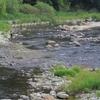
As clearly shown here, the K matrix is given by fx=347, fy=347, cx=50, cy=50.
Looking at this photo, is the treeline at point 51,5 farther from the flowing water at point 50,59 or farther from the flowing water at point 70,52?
the flowing water at point 50,59

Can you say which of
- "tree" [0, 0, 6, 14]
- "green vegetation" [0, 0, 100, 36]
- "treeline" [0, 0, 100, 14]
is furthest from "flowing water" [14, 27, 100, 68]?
"treeline" [0, 0, 100, 14]

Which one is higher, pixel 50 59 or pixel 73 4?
A: pixel 73 4

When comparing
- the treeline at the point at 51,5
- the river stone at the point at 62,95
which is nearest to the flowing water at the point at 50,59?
the river stone at the point at 62,95

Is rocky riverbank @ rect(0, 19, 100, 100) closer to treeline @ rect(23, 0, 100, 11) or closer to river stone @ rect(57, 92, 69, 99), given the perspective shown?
river stone @ rect(57, 92, 69, 99)

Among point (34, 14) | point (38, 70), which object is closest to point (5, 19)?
point (34, 14)

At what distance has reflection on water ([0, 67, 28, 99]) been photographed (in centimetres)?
1415

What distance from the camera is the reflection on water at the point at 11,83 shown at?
14148 millimetres

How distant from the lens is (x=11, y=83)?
16.0m

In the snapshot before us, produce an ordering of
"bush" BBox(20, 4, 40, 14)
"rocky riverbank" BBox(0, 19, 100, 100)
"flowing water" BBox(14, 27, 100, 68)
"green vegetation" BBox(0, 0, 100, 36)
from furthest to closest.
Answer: "bush" BBox(20, 4, 40, 14)
"green vegetation" BBox(0, 0, 100, 36)
"flowing water" BBox(14, 27, 100, 68)
"rocky riverbank" BBox(0, 19, 100, 100)

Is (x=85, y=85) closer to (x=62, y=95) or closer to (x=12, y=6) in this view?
(x=62, y=95)

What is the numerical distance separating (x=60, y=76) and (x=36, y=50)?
33.2 feet

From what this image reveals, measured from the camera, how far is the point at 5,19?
2098 inches

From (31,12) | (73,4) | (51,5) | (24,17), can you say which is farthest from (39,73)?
(73,4)

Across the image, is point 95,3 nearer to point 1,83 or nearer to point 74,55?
point 74,55
